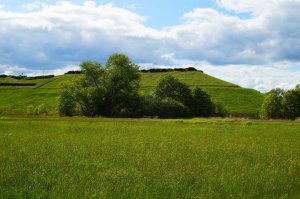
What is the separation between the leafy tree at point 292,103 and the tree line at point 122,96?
612 inches

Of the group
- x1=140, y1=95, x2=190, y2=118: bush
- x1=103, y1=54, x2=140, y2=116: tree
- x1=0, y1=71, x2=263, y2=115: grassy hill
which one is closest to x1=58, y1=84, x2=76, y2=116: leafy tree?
x1=103, y1=54, x2=140, y2=116: tree

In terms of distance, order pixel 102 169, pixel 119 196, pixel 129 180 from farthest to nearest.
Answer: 1. pixel 102 169
2. pixel 129 180
3. pixel 119 196

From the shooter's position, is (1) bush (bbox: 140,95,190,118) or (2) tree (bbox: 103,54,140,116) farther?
(2) tree (bbox: 103,54,140,116)

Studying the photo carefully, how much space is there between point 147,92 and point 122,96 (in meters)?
42.1

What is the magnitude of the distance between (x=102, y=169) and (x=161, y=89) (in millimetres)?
82393

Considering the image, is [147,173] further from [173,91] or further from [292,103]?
[292,103]

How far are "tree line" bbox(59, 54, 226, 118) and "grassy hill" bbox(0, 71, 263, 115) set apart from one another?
19.1 metres

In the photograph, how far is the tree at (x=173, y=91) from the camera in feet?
316

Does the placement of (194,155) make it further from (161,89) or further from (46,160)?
(161,89)

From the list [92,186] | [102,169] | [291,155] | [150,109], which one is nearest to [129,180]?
[92,186]

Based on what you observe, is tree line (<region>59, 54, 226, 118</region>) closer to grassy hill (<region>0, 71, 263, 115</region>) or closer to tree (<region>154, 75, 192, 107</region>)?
tree (<region>154, 75, 192, 107</region>)

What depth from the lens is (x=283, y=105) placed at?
95938 mm

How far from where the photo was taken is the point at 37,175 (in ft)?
48.2

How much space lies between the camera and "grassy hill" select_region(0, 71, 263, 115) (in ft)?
407
